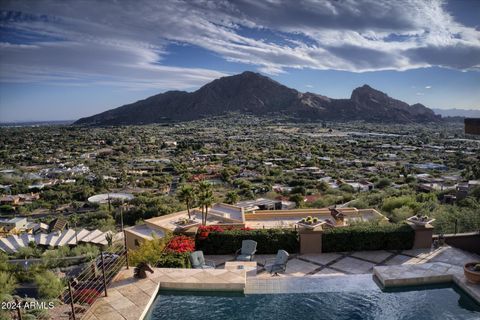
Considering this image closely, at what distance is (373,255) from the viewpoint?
406 inches

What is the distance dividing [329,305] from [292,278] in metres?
1.17

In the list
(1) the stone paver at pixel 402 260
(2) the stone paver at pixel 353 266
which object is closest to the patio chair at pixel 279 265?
(2) the stone paver at pixel 353 266

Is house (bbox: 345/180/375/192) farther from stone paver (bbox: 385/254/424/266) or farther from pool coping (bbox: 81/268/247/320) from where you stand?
pool coping (bbox: 81/268/247/320)

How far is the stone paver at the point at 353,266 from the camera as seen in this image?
9.33 metres

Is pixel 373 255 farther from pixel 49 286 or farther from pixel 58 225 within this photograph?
pixel 58 225

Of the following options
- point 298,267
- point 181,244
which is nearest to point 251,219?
point 181,244

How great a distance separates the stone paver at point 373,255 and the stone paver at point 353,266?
299 millimetres

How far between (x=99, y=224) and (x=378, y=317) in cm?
2711

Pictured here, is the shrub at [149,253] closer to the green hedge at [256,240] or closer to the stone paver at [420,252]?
the green hedge at [256,240]

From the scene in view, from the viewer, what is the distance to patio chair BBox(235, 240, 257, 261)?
33.1ft

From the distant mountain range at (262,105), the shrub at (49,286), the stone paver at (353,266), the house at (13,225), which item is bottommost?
the house at (13,225)

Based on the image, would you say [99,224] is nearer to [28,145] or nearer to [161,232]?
[161,232]

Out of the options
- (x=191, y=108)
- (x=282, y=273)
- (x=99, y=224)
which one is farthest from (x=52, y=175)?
(x=191, y=108)

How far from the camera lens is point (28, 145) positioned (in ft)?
329
